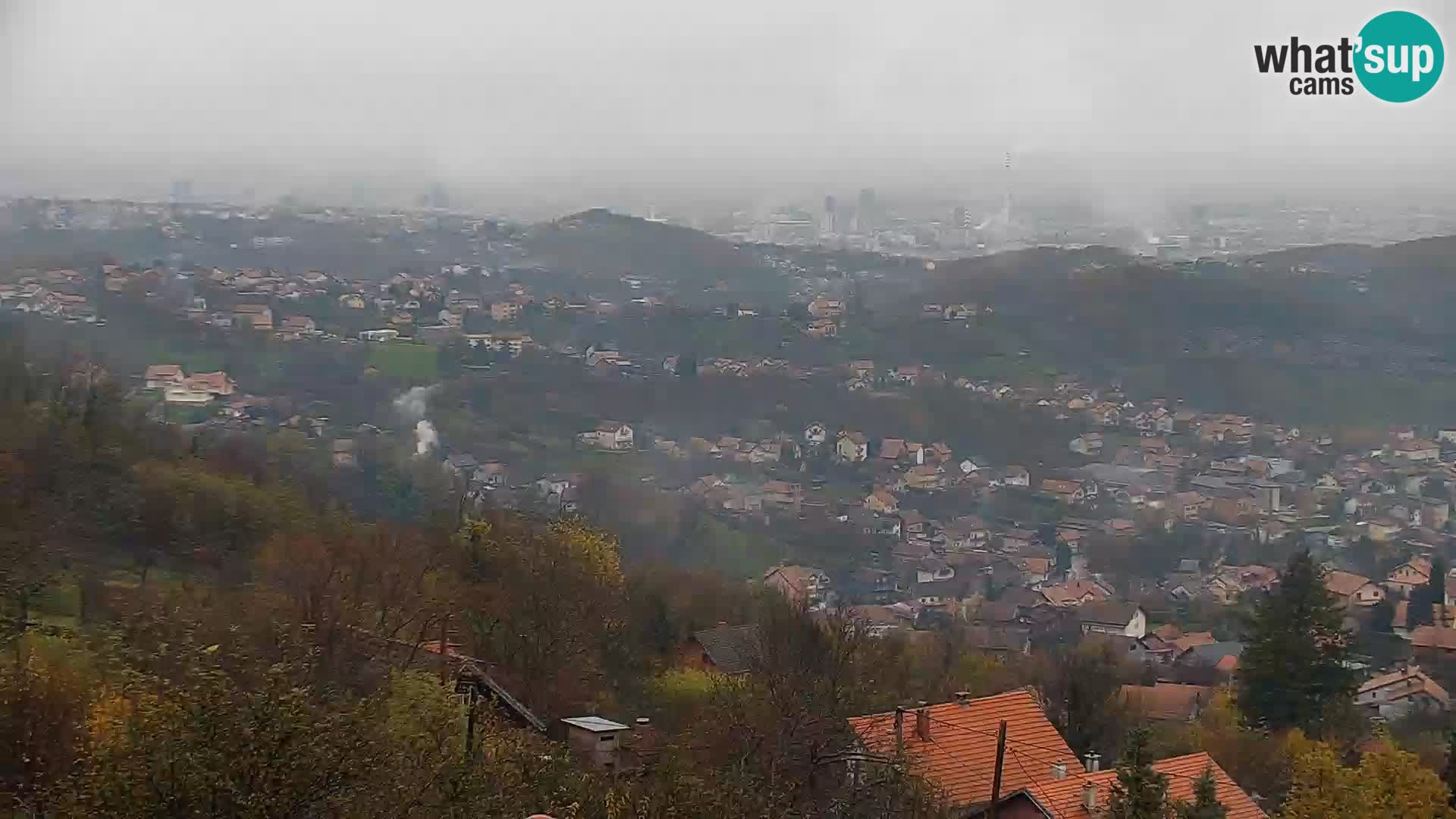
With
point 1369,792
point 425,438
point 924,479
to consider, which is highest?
point 1369,792

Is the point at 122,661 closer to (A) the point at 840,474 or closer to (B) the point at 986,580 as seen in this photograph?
(B) the point at 986,580

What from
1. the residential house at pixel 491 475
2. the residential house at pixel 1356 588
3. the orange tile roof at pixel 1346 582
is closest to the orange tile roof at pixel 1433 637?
the residential house at pixel 1356 588

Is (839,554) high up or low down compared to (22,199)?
down

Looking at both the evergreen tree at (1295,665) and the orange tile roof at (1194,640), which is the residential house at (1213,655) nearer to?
the orange tile roof at (1194,640)

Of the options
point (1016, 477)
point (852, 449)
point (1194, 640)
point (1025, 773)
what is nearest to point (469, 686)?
point (1025, 773)

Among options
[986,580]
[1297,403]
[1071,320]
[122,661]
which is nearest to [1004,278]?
[1071,320]

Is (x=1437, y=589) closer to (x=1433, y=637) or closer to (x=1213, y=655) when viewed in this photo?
(x=1433, y=637)
